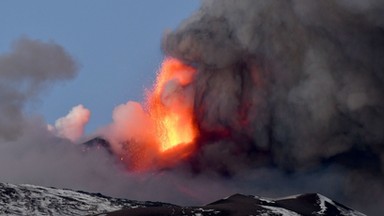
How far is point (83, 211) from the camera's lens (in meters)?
190

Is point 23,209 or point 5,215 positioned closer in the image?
point 5,215

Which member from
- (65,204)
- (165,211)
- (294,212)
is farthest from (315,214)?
(65,204)

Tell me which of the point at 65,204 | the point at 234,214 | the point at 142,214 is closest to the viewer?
the point at 142,214

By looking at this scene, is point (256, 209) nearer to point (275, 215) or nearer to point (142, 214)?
point (275, 215)

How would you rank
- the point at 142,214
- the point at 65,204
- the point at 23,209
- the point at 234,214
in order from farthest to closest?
the point at 65,204
the point at 23,209
the point at 234,214
the point at 142,214

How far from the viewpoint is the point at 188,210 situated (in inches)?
6708

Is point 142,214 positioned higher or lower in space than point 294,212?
lower

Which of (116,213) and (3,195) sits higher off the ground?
(3,195)

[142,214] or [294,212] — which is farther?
[294,212]

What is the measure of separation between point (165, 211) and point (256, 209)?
29233mm

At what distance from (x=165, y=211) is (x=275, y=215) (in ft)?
98.2

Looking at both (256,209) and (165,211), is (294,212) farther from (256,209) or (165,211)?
(165,211)

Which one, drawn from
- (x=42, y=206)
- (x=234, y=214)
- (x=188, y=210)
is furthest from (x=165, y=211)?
(x=42, y=206)

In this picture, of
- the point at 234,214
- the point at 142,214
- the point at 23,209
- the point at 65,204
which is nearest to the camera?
the point at 142,214
